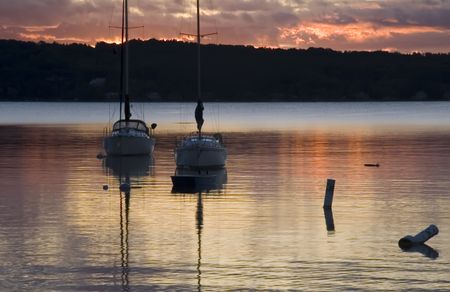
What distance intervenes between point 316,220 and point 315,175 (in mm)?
14574

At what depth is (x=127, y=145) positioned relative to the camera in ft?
176

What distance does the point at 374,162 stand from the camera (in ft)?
165

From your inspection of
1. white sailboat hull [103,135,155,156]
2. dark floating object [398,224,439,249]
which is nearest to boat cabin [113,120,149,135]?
white sailboat hull [103,135,155,156]

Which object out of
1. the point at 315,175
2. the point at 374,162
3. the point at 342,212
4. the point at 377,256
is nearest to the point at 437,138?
the point at 374,162

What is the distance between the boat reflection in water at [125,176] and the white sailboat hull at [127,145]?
32 cm

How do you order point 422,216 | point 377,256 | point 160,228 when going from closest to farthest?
point 377,256, point 160,228, point 422,216

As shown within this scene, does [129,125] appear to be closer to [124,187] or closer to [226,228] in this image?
[124,187]

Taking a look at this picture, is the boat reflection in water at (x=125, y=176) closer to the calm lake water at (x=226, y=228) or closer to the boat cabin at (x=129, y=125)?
the calm lake water at (x=226, y=228)

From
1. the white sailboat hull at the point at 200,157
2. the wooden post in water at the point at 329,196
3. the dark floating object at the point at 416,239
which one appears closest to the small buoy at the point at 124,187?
the white sailboat hull at the point at 200,157

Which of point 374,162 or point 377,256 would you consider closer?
point 377,256

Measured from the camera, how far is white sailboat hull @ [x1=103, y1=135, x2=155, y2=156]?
5344 centimetres

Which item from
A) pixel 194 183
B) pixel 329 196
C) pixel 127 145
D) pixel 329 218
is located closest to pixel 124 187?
pixel 194 183

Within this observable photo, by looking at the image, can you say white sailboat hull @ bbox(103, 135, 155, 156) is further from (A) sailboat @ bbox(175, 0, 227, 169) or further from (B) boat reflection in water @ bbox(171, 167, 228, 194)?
(B) boat reflection in water @ bbox(171, 167, 228, 194)

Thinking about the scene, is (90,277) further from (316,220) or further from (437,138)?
(437,138)
